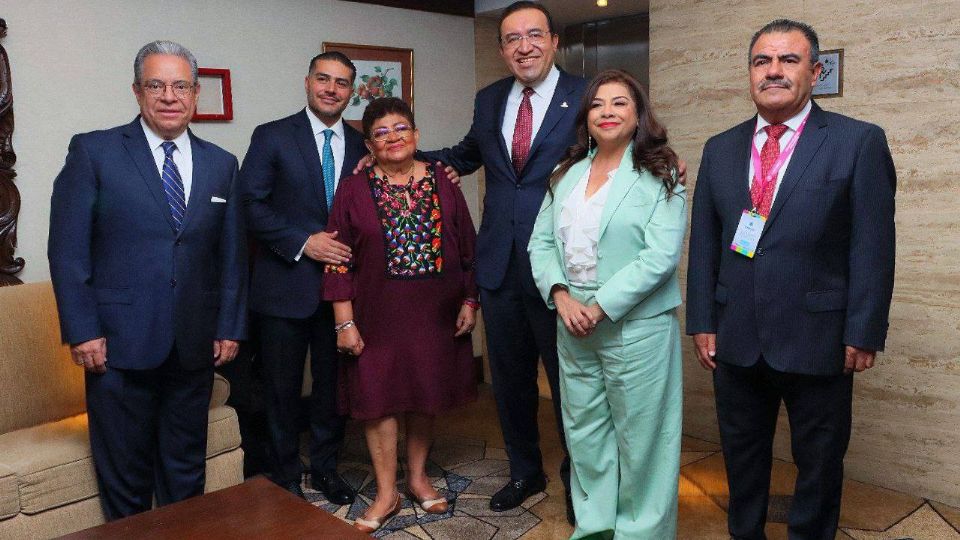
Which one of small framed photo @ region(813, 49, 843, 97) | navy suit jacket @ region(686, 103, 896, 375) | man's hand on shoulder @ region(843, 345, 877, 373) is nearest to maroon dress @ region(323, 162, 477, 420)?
navy suit jacket @ region(686, 103, 896, 375)

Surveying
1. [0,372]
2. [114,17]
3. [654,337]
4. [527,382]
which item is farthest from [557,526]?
[114,17]

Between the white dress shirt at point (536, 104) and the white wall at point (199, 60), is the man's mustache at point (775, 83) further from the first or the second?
the white wall at point (199, 60)

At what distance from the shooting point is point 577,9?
14.7ft

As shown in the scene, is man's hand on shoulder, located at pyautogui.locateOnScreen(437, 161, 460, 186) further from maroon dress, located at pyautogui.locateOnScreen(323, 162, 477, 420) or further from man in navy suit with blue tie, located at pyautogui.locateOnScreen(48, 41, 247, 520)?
man in navy suit with blue tie, located at pyautogui.locateOnScreen(48, 41, 247, 520)

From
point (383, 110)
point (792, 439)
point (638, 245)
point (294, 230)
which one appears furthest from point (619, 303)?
point (294, 230)

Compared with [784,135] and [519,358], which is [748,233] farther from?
[519,358]

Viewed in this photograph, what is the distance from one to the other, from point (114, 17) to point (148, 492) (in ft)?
6.75

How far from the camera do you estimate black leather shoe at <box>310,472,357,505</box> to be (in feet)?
10.5

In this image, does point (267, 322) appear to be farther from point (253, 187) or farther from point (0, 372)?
point (0, 372)

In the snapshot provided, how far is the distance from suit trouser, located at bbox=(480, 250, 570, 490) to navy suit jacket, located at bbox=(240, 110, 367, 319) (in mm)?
665

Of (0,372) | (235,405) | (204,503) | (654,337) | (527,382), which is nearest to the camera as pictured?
(204,503)

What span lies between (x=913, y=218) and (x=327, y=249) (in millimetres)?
2099

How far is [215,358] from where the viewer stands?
105 inches

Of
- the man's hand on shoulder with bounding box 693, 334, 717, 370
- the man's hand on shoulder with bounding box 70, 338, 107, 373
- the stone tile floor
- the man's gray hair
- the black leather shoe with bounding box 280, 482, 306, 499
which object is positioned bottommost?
the stone tile floor
